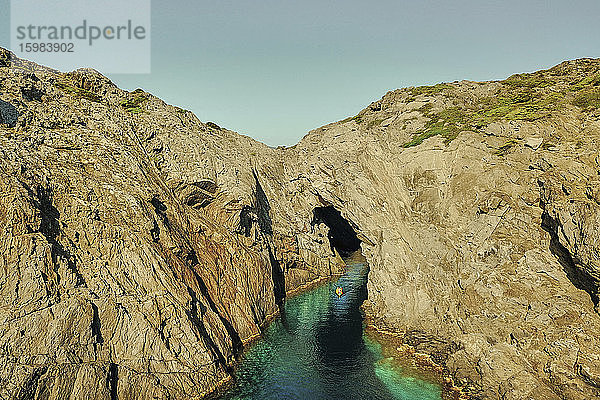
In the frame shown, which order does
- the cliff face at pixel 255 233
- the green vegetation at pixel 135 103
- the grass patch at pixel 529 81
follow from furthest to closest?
the green vegetation at pixel 135 103
the grass patch at pixel 529 81
the cliff face at pixel 255 233

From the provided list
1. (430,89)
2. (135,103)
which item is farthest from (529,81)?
(135,103)

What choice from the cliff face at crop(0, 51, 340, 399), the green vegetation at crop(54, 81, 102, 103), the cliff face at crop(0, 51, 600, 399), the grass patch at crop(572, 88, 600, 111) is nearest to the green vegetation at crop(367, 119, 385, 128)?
the cliff face at crop(0, 51, 600, 399)

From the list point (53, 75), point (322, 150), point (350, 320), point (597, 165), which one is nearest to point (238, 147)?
point (322, 150)

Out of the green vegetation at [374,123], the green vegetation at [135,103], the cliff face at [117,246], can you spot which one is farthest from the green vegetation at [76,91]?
the green vegetation at [374,123]

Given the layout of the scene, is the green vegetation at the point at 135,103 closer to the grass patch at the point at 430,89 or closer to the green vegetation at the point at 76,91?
the green vegetation at the point at 76,91

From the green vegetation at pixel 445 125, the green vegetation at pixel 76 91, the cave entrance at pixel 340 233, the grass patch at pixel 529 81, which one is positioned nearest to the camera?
the green vegetation at pixel 445 125

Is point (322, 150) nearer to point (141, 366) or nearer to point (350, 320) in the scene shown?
point (350, 320)

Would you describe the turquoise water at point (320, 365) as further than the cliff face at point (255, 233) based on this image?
Yes

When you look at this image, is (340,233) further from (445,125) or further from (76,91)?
(76,91)
